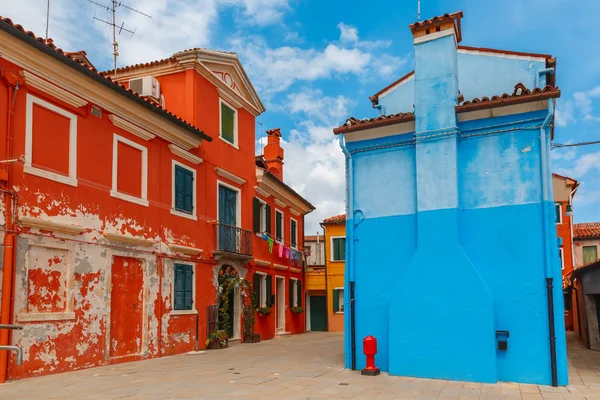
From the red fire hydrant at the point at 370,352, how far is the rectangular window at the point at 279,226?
553 inches

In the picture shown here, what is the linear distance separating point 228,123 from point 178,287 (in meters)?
6.51

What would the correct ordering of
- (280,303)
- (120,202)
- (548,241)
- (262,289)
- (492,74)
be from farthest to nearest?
1. (280,303)
2. (262,289)
3. (120,202)
4. (492,74)
5. (548,241)

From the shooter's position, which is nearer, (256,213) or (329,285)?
(256,213)

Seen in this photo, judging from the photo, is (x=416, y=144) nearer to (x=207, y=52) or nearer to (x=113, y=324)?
(x=113, y=324)

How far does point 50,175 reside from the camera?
37.6ft

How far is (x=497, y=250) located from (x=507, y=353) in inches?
73.4

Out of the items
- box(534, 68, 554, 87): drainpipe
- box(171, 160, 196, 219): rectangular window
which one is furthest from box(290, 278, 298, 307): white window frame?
box(534, 68, 554, 87): drainpipe

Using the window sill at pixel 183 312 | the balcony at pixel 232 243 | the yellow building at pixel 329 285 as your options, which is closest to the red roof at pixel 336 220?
the yellow building at pixel 329 285

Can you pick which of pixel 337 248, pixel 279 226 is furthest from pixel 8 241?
pixel 337 248

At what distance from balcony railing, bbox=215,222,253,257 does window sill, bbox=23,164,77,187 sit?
655cm

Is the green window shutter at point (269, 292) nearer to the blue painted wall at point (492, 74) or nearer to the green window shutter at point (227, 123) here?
the green window shutter at point (227, 123)

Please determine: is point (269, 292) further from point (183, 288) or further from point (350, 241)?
point (350, 241)

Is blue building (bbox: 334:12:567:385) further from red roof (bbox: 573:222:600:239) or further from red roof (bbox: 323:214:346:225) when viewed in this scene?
red roof (bbox: 573:222:600:239)

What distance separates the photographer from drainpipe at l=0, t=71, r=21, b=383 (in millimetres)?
10117
